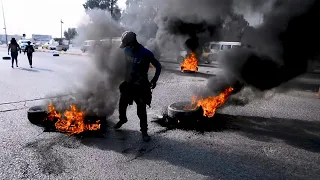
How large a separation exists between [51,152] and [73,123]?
3.20ft

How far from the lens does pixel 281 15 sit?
636 centimetres

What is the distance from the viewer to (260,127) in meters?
5.30

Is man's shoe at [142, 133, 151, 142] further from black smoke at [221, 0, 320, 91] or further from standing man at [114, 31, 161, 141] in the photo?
black smoke at [221, 0, 320, 91]

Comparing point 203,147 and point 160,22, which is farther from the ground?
point 160,22

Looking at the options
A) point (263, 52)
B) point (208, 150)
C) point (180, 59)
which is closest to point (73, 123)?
point (208, 150)

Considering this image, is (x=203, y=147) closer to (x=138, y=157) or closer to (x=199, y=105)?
(x=138, y=157)

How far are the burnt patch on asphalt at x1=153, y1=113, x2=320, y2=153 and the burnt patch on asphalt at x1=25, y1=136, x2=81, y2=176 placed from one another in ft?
6.11

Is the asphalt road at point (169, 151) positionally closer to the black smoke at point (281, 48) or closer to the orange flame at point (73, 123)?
the orange flame at point (73, 123)

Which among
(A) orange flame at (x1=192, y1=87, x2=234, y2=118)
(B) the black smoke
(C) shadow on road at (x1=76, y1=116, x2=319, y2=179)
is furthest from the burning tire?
(B) the black smoke

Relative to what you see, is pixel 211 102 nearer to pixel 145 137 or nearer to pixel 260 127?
pixel 260 127

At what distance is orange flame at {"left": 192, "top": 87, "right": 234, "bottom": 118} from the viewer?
19.2ft

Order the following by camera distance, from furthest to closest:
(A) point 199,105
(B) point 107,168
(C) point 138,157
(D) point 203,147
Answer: (A) point 199,105 → (D) point 203,147 → (C) point 138,157 → (B) point 107,168

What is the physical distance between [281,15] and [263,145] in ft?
12.1

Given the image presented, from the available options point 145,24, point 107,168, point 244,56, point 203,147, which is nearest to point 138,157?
point 107,168
